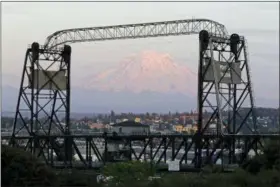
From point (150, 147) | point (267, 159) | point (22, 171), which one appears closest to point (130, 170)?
point (267, 159)

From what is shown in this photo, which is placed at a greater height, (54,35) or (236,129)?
(54,35)

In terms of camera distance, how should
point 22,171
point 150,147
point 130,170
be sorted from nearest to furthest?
point 22,171, point 130,170, point 150,147

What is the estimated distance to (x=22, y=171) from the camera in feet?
98.3

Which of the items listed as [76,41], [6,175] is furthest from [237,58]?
[6,175]


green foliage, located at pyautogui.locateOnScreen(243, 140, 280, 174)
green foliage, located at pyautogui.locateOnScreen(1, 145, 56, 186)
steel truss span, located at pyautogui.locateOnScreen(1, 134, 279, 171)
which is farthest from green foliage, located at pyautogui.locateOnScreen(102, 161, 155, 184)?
green foliage, located at pyautogui.locateOnScreen(1, 145, 56, 186)

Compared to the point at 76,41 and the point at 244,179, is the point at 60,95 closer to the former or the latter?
the point at 76,41

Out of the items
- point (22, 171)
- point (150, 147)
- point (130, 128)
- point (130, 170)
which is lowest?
point (130, 170)

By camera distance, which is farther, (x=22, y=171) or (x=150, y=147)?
(x=150, y=147)

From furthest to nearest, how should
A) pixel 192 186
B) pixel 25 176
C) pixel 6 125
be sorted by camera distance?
pixel 6 125 → pixel 25 176 → pixel 192 186

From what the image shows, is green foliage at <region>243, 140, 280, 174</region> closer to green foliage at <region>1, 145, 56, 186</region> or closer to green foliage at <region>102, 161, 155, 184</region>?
green foliage at <region>102, 161, 155, 184</region>

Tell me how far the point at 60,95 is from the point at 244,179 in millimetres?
45170

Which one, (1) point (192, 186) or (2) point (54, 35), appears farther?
(2) point (54, 35)

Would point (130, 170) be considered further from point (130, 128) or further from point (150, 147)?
point (130, 128)

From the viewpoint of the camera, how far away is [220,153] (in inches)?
2419
